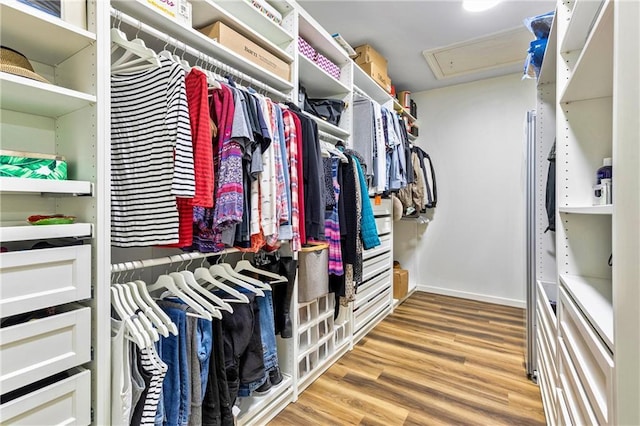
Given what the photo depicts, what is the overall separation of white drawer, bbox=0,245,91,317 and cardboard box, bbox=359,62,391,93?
8.14 feet

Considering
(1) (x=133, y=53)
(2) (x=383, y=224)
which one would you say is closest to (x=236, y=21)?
(1) (x=133, y=53)

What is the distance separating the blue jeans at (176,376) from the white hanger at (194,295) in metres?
0.08

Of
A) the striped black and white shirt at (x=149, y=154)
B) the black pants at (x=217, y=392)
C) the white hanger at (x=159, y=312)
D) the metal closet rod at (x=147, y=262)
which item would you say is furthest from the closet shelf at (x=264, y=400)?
the striped black and white shirt at (x=149, y=154)

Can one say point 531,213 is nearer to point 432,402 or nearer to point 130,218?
point 432,402

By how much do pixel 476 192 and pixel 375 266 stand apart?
5.75 ft

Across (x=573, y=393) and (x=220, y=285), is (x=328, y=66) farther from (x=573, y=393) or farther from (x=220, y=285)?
(x=573, y=393)

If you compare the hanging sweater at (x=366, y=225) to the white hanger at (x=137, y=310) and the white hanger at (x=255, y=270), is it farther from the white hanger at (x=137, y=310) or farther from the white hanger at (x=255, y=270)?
the white hanger at (x=137, y=310)

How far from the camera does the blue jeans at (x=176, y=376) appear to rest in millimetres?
1092

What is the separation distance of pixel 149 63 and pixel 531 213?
2.15 m

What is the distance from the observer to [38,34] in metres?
0.93

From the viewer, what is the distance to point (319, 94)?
253 cm

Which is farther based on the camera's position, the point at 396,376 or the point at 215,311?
the point at 396,376

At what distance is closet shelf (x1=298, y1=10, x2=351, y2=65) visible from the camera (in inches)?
74.4

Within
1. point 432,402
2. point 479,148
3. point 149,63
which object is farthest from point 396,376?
point 479,148
